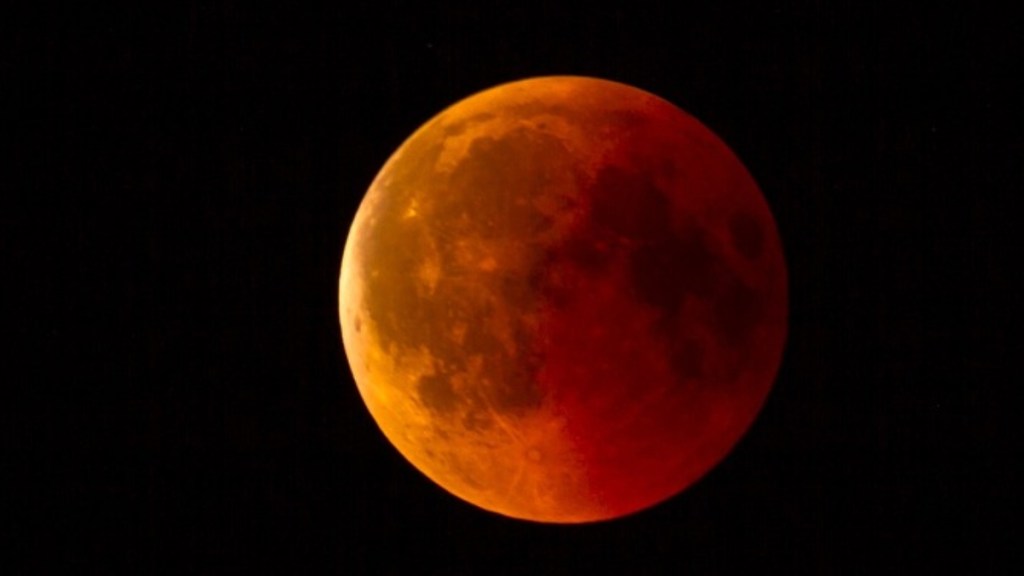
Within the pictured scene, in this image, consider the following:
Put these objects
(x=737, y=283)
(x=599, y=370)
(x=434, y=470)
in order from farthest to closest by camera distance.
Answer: (x=434, y=470) → (x=737, y=283) → (x=599, y=370)

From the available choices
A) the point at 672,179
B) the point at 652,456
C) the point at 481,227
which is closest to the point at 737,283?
the point at 672,179

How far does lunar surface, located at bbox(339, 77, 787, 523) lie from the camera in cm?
388

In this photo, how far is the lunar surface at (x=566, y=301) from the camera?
3.88 meters

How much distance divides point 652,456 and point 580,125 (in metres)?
1.61

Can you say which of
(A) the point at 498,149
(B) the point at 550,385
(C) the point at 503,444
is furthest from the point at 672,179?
(C) the point at 503,444

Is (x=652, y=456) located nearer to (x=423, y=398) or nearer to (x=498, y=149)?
(x=423, y=398)

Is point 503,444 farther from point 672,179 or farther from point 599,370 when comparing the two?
point 672,179

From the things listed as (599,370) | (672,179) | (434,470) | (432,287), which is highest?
(672,179)

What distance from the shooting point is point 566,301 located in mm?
3832

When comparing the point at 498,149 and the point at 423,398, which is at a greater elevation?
the point at 498,149

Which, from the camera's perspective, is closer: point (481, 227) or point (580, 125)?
point (481, 227)

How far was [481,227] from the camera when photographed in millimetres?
3959

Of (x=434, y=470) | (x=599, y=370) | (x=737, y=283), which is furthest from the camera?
(x=434, y=470)

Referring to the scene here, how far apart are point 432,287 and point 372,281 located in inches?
17.3
